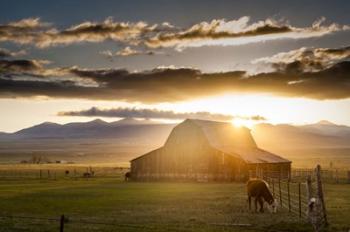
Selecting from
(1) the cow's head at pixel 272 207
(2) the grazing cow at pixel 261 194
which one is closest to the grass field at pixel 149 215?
(1) the cow's head at pixel 272 207

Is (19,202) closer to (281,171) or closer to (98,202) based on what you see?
(98,202)

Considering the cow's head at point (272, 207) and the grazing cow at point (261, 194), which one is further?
the grazing cow at point (261, 194)

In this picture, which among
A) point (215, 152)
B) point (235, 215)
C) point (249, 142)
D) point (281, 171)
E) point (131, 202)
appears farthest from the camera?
point (249, 142)

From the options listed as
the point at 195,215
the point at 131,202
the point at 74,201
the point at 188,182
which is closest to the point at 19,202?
the point at 74,201

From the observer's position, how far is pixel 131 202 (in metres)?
35.5

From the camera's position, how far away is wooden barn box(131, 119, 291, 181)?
6569cm

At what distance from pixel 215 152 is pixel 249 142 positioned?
593 inches

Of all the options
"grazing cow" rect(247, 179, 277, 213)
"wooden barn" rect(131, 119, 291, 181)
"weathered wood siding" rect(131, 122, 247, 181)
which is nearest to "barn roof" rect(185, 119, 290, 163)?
"wooden barn" rect(131, 119, 291, 181)

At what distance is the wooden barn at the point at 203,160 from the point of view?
2586 inches

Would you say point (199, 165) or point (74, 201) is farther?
point (199, 165)

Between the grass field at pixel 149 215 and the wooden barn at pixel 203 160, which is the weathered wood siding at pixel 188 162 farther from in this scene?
the grass field at pixel 149 215

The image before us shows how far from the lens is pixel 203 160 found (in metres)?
68.2

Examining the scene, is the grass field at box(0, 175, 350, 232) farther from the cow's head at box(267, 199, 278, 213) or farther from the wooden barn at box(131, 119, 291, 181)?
the wooden barn at box(131, 119, 291, 181)

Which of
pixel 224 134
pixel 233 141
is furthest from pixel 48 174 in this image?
pixel 233 141
